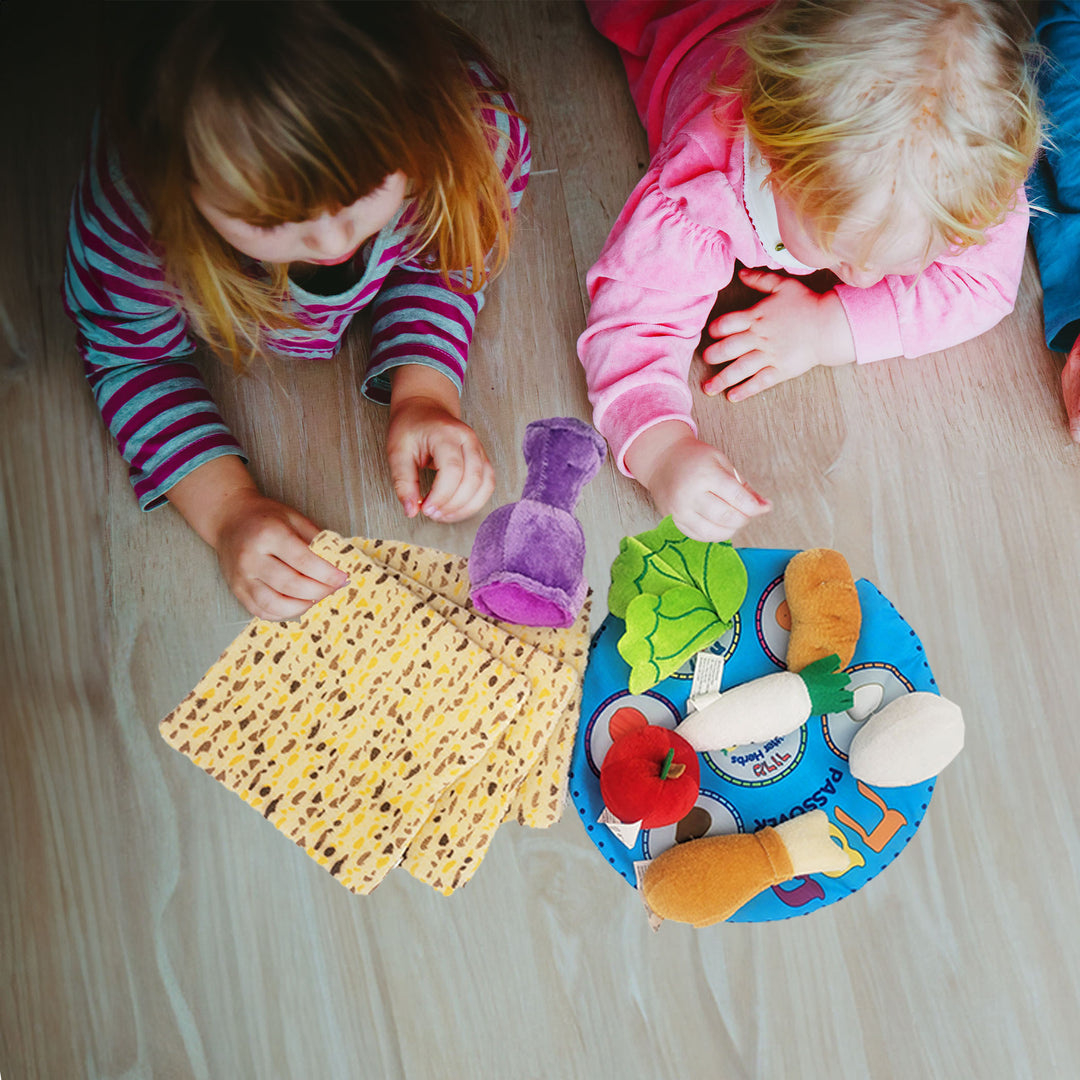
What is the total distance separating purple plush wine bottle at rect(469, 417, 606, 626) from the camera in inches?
24.2

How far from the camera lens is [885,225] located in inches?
23.1

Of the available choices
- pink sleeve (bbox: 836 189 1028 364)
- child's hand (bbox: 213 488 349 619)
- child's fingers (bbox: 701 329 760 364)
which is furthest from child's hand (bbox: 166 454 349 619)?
pink sleeve (bbox: 836 189 1028 364)

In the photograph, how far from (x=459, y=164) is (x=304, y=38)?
141mm

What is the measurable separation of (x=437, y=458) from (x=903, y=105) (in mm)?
392

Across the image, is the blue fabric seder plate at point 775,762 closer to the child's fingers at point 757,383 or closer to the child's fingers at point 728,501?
the child's fingers at point 728,501

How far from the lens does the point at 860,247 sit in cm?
61

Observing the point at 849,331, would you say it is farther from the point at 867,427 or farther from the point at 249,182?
the point at 249,182

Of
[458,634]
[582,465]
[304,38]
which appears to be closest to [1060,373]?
[582,465]

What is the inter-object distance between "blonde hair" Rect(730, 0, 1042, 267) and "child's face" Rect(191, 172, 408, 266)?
25 centimetres

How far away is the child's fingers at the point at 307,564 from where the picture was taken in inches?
28.0

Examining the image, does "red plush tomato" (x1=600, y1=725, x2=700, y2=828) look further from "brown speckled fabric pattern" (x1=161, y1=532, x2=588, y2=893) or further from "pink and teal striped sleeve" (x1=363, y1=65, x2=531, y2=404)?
"pink and teal striped sleeve" (x1=363, y1=65, x2=531, y2=404)

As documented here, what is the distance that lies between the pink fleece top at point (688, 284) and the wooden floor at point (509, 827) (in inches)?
1.9

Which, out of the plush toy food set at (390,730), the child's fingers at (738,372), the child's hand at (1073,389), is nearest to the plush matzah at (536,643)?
the plush toy food set at (390,730)

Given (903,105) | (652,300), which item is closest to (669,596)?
(652,300)
